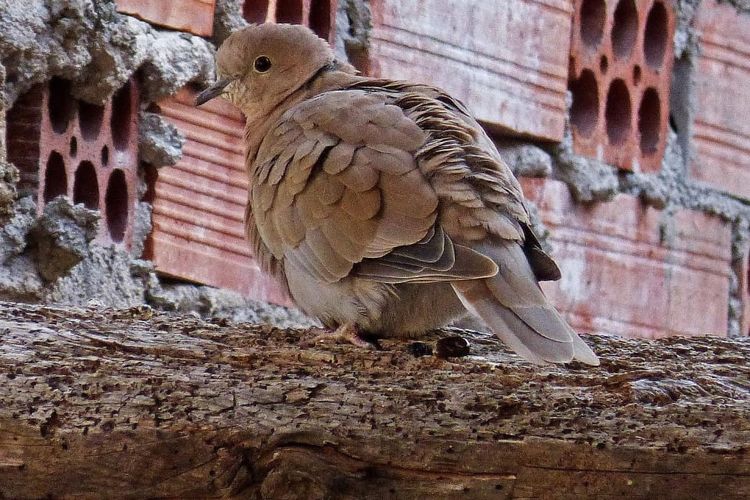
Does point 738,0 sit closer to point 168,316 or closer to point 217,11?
point 217,11

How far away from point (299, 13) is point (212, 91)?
303 millimetres

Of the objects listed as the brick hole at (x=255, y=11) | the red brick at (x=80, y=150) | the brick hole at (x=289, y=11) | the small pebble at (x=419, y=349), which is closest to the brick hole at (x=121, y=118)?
the red brick at (x=80, y=150)

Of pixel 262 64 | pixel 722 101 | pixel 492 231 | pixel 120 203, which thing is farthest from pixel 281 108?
pixel 722 101

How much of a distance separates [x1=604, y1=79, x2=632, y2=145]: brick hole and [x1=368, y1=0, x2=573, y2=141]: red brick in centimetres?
16

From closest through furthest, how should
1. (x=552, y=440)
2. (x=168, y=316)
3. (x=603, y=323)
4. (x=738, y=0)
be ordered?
1. (x=552, y=440)
2. (x=168, y=316)
3. (x=603, y=323)
4. (x=738, y=0)

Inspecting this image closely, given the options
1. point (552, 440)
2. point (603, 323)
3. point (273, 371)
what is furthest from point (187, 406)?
point (603, 323)

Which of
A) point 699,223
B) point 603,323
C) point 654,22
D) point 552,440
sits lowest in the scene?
point 552,440

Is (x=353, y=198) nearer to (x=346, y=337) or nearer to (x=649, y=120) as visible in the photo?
(x=346, y=337)

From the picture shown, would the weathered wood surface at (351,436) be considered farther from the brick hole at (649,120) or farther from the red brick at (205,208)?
the brick hole at (649,120)

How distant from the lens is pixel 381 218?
7.32 feet

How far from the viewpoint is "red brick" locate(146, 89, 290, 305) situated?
2646 millimetres

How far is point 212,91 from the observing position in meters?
2.69

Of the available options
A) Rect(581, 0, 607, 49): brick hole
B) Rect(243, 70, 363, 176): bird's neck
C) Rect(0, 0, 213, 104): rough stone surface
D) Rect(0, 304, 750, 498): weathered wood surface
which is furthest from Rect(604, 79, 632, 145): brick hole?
Rect(0, 304, 750, 498): weathered wood surface

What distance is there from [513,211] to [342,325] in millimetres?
303
